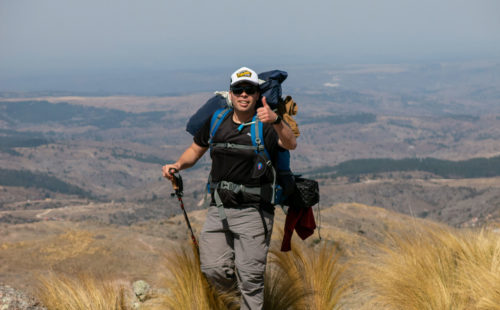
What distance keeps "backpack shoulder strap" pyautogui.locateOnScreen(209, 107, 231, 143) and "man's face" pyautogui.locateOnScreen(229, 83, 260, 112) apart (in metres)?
0.32

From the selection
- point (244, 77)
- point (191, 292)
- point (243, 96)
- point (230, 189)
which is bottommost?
point (191, 292)

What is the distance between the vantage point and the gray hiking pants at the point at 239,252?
16.2ft

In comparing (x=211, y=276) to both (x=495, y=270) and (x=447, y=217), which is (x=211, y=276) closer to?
(x=495, y=270)

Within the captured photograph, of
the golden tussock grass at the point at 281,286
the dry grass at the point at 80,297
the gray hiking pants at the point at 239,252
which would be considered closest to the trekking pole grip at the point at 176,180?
the gray hiking pants at the point at 239,252

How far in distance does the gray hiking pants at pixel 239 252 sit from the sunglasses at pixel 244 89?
134 centimetres

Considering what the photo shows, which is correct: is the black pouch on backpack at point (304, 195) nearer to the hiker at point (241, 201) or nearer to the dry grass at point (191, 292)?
the hiker at point (241, 201)

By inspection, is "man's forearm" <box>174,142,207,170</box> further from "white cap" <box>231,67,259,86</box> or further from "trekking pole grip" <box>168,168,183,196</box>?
"white cap" <box>231,67,259,86</box>

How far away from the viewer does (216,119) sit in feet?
17.8

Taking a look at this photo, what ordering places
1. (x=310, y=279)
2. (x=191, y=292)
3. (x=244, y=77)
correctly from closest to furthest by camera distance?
(x=191, y=292) < (x=244, y=77) < (x=310, y=279)

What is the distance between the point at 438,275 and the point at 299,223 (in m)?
1.79

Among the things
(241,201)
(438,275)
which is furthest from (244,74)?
(438,275)

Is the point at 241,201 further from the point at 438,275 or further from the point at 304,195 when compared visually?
the point at 438,275

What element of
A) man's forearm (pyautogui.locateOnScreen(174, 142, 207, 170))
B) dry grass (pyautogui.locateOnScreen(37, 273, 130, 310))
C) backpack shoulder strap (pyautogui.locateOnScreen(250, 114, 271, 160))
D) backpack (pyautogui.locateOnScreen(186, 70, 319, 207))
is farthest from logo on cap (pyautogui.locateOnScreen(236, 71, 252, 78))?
dry grass (pyautogui.locateOnScreen(37, 273, 130, 310))

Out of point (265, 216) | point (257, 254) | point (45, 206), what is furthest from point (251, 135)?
point (45, 206)
